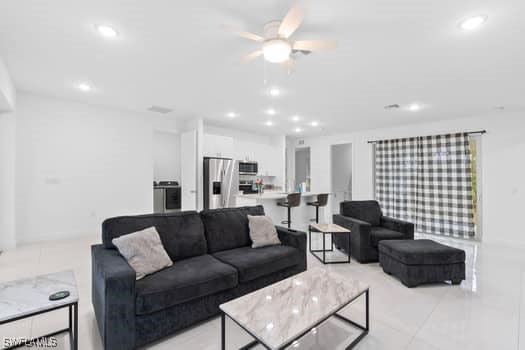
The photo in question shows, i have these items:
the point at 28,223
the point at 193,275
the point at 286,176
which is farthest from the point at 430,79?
the point at 28,223

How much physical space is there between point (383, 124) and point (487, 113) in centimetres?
187

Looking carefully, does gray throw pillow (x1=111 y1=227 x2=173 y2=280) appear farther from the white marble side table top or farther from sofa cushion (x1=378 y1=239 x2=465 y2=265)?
sofa cushion (x1=378 y1=239 x2=465 y2=265)

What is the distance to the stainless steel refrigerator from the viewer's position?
5.73m

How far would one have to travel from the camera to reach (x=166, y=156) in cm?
741

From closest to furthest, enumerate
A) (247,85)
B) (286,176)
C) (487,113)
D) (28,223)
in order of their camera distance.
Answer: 1. (247,85)
2. (28,223)
3. (487,113)
4. (286,176)

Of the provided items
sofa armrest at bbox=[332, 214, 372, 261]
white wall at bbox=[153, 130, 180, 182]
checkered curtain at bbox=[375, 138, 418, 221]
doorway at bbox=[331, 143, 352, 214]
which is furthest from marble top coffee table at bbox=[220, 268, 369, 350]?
white wall at bbox=[153, 130, 180, 182]

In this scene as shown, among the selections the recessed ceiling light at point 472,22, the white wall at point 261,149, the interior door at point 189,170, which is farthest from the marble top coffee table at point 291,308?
the white wall at point 261,149

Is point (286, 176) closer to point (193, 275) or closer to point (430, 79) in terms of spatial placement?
point (430, 79)

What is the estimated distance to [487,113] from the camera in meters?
4.84

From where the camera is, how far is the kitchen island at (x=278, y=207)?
4824 millimetres

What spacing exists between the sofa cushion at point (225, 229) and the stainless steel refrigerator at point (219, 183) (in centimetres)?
279

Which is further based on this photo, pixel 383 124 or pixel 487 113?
pixel 383 124

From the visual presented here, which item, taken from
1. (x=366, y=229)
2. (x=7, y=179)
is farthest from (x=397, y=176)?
(x=7, y=179)

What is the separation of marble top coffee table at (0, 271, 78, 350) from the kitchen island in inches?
127
